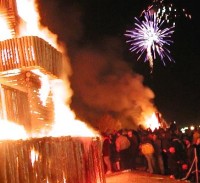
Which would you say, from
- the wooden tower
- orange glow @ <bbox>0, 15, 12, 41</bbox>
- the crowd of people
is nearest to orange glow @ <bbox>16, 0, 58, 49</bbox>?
orange glow @ <bbox>0, 15, 12, 41</bbox>

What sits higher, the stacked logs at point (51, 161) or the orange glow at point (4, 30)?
the orange glow at point (4, 30)

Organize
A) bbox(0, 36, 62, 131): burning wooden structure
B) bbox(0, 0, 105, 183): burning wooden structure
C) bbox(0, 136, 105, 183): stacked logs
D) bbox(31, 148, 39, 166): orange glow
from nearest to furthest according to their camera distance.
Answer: bbox(0, 136, 105, 183): stacked logs
bbox(0, 0, 105, 183): burning wooden structure
bbox(31, 148, 39, 166): orange glow
bbox(0, 36, 62, 131): burning wooden structure

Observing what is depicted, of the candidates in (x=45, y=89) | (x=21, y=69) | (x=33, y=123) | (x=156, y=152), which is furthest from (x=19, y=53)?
(x=156, y=152)

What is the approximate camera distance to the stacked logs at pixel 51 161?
6.03m

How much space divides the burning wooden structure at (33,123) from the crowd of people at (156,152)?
390 cm

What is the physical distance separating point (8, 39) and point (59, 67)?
2648 millimetres

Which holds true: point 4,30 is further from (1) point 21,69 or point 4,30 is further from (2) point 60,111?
(2) point 60,111

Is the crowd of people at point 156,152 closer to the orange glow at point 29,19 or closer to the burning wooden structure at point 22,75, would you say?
the orange glow at point 29,19

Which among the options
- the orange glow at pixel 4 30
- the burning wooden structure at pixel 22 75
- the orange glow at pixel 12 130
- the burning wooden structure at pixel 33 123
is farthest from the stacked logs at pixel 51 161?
the orange glow at pixel 4 30

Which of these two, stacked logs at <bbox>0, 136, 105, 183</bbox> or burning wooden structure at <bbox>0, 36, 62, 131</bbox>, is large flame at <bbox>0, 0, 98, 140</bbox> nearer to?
burning wooden structure at <bbox>0, 36, 62, 131</bbox>

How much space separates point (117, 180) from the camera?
12.8m

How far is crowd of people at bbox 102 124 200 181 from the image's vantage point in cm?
1538

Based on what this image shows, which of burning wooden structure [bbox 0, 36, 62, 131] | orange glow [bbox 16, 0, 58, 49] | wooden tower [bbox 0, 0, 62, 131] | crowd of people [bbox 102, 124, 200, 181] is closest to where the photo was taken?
burning wooden structure [bbox 0, 36, 62, 131]

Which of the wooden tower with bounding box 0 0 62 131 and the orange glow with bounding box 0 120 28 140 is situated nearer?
the orange glow with bounding box 0 120 28 140
